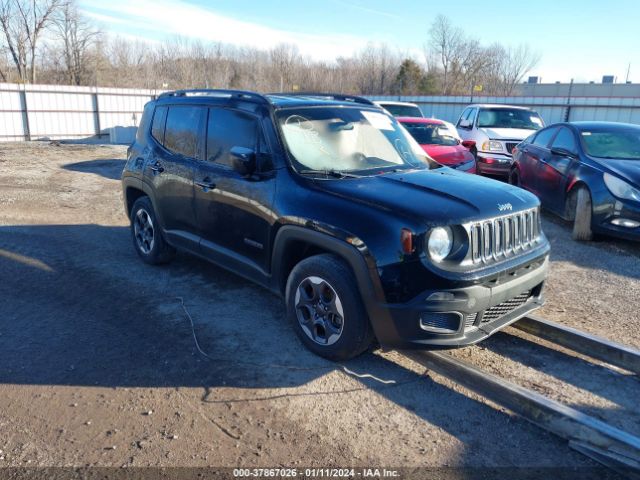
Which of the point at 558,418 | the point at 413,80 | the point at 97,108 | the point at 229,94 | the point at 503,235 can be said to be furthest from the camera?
the point at 413,80

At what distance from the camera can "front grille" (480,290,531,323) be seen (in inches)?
140

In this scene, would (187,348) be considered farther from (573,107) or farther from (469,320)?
(573,107)

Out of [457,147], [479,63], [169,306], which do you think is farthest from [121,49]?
[169,306]

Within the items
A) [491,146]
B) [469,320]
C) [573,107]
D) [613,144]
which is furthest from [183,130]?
[573,107]

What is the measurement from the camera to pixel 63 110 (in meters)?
24.4

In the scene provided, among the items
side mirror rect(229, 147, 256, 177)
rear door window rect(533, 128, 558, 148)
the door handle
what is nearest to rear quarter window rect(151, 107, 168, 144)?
the door handle

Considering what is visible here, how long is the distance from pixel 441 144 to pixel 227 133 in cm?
662

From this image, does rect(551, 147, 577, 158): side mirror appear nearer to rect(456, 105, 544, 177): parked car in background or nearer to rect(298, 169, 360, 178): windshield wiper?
rect(456, 105, 544, 177): parked car in background

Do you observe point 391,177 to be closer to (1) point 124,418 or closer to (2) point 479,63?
(1) point 124,418

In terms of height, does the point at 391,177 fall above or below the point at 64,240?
above

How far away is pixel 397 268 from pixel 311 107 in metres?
1.94

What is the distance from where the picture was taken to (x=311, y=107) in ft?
14.9

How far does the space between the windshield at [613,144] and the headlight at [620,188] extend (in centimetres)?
78

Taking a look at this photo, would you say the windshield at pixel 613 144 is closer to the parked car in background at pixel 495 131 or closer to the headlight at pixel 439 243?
the parked car in background at pixel 495 131
